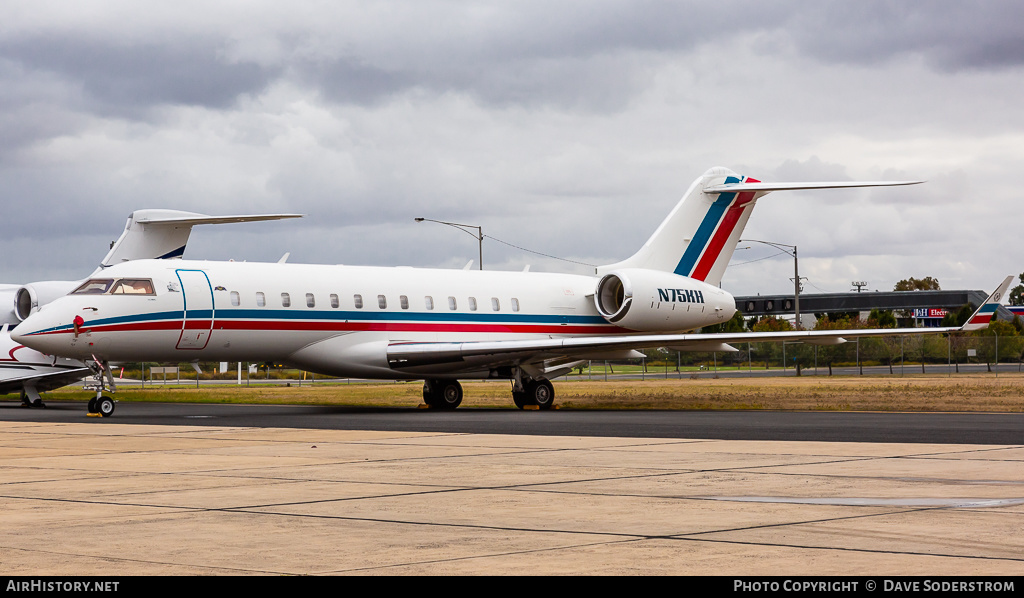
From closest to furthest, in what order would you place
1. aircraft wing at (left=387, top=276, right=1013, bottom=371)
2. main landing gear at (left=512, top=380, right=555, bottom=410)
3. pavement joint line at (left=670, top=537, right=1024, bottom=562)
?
pavement joint line at (left=670, top=537, right=1024, bottom=562)
aircraft wing at (left=387, top=276, right=1013, bottom=371)
main landing gear at (left=512, top=380, right=555, bottom=410)

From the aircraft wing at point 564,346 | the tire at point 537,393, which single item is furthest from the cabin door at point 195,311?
the tire at point 537,393

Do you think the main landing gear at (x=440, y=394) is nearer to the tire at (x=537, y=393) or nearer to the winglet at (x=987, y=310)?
the tire at (x=537, y=393)

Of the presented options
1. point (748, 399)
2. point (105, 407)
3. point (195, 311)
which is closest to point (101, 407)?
point (105, 407)

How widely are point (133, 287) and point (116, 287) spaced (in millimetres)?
337

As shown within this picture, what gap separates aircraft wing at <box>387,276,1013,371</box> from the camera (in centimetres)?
2720

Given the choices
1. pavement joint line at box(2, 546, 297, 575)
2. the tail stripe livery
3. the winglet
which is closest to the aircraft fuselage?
the tail stripe livery

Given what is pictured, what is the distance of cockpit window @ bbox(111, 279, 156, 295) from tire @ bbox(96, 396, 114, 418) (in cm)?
221

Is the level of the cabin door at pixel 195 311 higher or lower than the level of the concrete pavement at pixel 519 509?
higher

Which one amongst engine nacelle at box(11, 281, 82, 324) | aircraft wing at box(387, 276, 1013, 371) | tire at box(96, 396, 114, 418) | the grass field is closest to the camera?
tire at box(96, 396, 114, 418)

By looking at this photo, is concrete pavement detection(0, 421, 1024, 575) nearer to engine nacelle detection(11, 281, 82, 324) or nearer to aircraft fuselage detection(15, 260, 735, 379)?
aircraft fuselage detection(15, 260, 735, 379)

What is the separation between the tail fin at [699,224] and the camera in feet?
113

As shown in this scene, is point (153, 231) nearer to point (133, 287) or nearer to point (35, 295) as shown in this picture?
point (35, 295)

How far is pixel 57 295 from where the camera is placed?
3225 cm

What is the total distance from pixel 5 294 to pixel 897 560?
108ft
